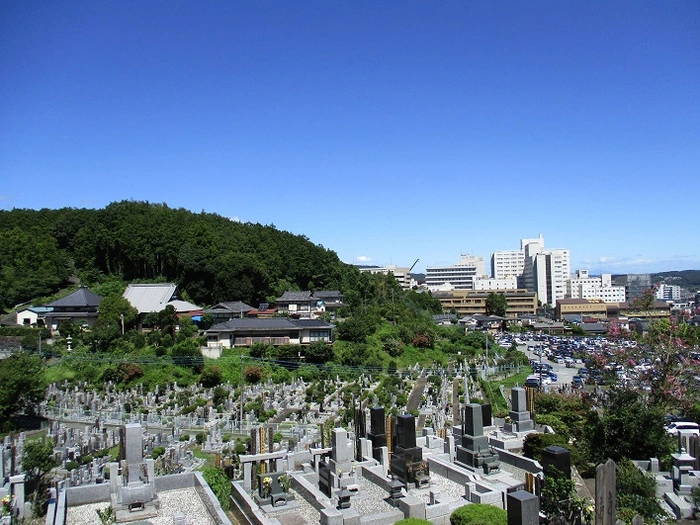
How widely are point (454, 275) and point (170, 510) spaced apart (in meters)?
109

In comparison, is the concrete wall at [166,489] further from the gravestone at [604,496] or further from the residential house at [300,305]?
the residential house at [300,305]

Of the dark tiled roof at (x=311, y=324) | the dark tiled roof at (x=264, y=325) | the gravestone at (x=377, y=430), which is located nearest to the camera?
the gravestone at (x=377, y=430)

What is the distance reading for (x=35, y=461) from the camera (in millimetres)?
12742

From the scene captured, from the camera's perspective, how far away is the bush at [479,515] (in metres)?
9.94

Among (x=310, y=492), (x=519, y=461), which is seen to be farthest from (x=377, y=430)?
(x=519, y=461)

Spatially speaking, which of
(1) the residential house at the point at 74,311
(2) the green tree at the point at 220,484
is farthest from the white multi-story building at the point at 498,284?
(2) the green tree at the point at 220,484

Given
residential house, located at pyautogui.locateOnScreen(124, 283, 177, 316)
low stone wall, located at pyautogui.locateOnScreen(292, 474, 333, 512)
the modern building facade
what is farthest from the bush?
the modern building facade

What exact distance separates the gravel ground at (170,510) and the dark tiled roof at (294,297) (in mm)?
34508

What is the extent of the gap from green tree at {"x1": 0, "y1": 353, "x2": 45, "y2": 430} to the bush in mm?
18649

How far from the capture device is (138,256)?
49.8 metres

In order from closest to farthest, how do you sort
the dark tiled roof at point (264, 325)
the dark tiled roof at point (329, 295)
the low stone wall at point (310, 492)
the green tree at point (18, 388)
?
1. the low stone wall at point (310, 492)
2. the green tree at point (18, 388)
3. the dark tiled roof at point (264, 325)
4. the dark tiled roof at point (329, 295)

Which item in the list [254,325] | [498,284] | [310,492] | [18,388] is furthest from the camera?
[498,284]

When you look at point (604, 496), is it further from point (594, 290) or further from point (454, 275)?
point (454, 275)

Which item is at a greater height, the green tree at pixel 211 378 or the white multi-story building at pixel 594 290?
the white multi-story building at pixel 594 290
